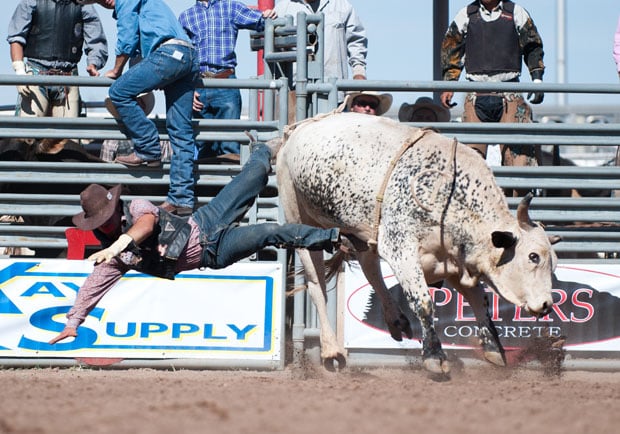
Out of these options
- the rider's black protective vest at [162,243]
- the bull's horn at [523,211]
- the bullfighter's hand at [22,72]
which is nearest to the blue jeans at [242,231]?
the rider's black protective vest at [162,243]

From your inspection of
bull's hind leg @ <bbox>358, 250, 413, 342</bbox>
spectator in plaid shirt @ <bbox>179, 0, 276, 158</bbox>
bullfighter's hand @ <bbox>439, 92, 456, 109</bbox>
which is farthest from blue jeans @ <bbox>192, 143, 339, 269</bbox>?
bullfighter's hand @ <bbox>439, 92, 456, 109</bbox>

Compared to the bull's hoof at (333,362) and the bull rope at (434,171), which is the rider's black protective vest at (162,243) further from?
the bull rope at (434,171)

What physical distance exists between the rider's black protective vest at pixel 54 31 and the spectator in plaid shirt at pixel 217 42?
3.46 ft

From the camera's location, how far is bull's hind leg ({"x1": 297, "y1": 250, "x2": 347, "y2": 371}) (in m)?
7.61

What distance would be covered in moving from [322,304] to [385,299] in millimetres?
524

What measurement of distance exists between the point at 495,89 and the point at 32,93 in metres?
3.96

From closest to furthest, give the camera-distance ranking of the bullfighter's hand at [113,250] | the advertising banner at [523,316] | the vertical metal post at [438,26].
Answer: the bullfighter's hand at [113,250] < the advertising banner at [523,316] < the vertical metal post at [438,26]

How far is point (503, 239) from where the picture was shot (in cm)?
654

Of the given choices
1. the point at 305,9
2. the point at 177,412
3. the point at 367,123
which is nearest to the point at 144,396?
the point at 177,412

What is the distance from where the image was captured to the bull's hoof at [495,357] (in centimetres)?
700

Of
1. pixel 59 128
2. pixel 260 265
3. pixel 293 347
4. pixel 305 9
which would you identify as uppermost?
pixel 305 9

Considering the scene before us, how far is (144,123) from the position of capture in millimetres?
8055

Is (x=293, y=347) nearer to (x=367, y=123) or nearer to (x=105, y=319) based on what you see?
(x=105, y=319)

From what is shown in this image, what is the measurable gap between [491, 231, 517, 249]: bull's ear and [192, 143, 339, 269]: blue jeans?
1069mm
